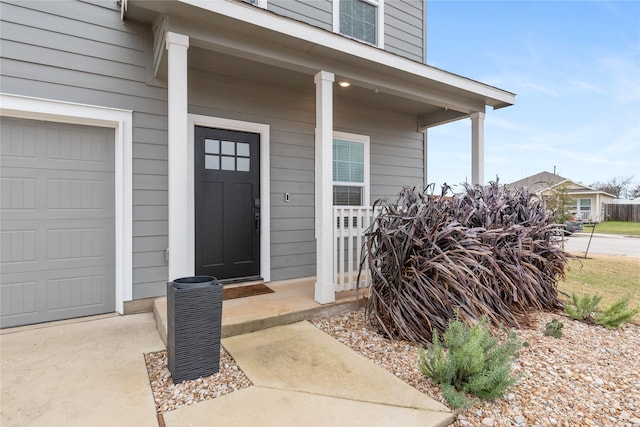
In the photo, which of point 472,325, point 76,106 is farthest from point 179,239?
point 472,325

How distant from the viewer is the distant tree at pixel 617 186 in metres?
34.8

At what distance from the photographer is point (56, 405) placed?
1952 millimetres

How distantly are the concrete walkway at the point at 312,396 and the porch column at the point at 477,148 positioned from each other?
11.5 feet

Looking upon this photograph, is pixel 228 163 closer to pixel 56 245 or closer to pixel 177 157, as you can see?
pixel 177 157

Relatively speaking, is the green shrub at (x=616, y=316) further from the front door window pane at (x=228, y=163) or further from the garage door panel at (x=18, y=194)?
the garage door panel at (x=18, y=194)

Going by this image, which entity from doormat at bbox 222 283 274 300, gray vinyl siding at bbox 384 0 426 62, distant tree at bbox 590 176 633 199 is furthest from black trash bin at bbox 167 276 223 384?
distant tree at bbox 590 176 633 199

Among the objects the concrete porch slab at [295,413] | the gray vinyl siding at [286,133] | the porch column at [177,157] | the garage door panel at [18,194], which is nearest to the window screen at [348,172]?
the gray vinyl siding at [286,133]

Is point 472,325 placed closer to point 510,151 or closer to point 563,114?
point 563,114

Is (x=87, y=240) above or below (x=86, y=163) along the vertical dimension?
below

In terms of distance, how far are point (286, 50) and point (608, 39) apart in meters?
15.5

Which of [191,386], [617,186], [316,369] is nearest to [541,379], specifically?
[316,369]

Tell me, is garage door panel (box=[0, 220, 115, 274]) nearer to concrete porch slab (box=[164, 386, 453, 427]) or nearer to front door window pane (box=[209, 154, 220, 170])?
front door window pane (box=[209, 154, 220, 170])

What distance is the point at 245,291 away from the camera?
3.86m

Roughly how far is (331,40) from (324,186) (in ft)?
4.61
